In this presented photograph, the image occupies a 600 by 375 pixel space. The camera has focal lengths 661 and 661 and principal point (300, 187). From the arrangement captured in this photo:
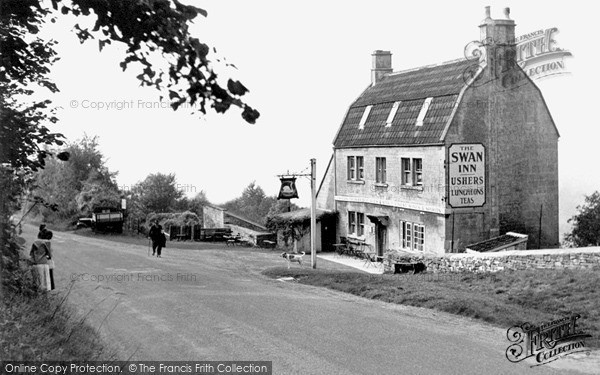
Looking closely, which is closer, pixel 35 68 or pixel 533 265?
pixel 35 68

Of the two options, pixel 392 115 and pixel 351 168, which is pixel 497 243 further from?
pixel 351 168

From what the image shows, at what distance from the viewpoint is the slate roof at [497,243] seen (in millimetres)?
30000

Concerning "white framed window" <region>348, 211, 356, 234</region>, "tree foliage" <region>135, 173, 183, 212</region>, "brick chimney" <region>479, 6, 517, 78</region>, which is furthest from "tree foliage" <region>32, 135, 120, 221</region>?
"brick chimney" <region>479, 6, 517, 78</region>

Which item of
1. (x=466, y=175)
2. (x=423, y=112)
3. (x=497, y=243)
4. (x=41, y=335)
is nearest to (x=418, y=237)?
(x=466, y=175)

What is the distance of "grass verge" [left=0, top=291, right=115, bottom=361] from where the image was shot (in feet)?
25.9

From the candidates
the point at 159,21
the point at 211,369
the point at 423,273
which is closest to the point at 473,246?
the point at 423,273

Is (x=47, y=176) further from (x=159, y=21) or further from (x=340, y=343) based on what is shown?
(x=159, y=21)

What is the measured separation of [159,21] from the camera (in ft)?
17.1

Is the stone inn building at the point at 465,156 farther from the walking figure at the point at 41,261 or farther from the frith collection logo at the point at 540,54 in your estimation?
the walking figure at the point at 41,261

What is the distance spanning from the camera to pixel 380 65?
4253cm

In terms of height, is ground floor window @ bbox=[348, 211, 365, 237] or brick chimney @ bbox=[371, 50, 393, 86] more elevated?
brick chimney @ bbox=[371, 50, 393, 86]

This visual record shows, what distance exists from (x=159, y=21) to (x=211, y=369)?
6.75m

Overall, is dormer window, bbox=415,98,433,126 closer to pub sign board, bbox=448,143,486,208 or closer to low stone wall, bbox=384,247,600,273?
pub sign board, bbox=448,143,486,208

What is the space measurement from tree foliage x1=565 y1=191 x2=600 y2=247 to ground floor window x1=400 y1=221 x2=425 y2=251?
8.46m
